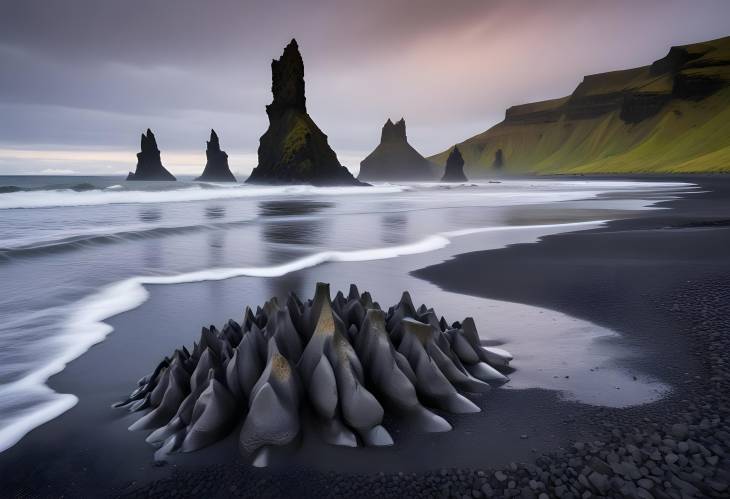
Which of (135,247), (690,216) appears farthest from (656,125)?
(135,247)

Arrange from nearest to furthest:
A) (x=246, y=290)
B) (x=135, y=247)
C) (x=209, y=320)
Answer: (x=209, y=320) < (x=246, y=290) < (x=135, y=247)

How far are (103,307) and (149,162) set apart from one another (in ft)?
561

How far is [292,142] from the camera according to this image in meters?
97.1

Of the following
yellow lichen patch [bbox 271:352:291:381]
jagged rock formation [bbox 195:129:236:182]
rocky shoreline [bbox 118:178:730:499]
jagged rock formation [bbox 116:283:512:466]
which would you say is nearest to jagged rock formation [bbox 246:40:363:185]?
jagged rock formation [bbox 195:129:236:182]

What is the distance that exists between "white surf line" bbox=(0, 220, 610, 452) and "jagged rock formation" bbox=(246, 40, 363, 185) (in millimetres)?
85641

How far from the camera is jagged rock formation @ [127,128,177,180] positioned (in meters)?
156

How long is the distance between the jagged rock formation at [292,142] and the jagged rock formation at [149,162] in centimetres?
6830

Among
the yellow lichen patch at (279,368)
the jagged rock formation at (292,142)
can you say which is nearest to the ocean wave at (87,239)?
the yellow lichen patch at (279,368)

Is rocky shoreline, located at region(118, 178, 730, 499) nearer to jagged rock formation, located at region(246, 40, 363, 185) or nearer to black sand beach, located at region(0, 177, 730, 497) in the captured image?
black sand beach, located at region(0, 177, 730, 497)

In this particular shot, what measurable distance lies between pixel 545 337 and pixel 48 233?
1616cm

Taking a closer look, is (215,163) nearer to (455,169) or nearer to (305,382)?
(455,169)

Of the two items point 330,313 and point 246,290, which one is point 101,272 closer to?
point 246,290

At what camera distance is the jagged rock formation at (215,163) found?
162950 mm

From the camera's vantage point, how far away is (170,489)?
2225mm
